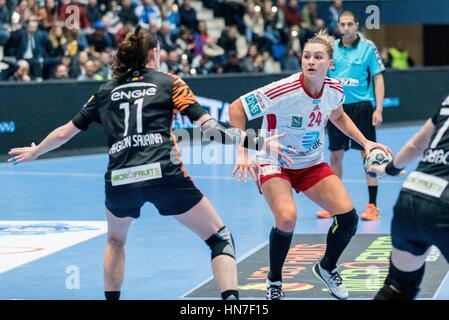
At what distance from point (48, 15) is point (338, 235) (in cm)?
1272

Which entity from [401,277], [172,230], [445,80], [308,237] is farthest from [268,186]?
[445,80]

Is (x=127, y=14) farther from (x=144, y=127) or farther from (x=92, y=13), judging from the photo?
(x=144, y=127)

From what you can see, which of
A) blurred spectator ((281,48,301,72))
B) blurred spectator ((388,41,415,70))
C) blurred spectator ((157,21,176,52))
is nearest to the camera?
blurred spectator ((157,21,176,52))

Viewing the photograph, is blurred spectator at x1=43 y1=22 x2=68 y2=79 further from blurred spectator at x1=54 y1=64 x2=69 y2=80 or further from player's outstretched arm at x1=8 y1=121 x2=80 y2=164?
player's outstretched arm at x1=8 y1=121 x2=80 y2=164

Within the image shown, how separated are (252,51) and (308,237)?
40.8 feet

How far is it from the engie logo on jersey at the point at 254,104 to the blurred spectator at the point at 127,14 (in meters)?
13.6

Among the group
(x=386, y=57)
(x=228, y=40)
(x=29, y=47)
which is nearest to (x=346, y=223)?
(x=29, y=47)

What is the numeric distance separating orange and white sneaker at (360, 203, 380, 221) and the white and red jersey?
3.57 meters

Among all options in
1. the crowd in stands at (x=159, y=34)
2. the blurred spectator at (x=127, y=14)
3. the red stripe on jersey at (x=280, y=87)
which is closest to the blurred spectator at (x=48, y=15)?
the crowd in stands at (x=159, y=34)

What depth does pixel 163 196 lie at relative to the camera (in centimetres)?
605

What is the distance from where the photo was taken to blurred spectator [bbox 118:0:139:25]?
20234mm

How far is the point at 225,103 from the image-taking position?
19.6m

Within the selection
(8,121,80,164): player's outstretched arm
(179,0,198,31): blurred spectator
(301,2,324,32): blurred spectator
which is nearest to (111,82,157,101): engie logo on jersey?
(8,121,80,164): player's outstretched arm

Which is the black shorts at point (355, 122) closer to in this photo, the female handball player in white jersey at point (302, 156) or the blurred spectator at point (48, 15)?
the female handball player in white jersey at point (302, 156)
